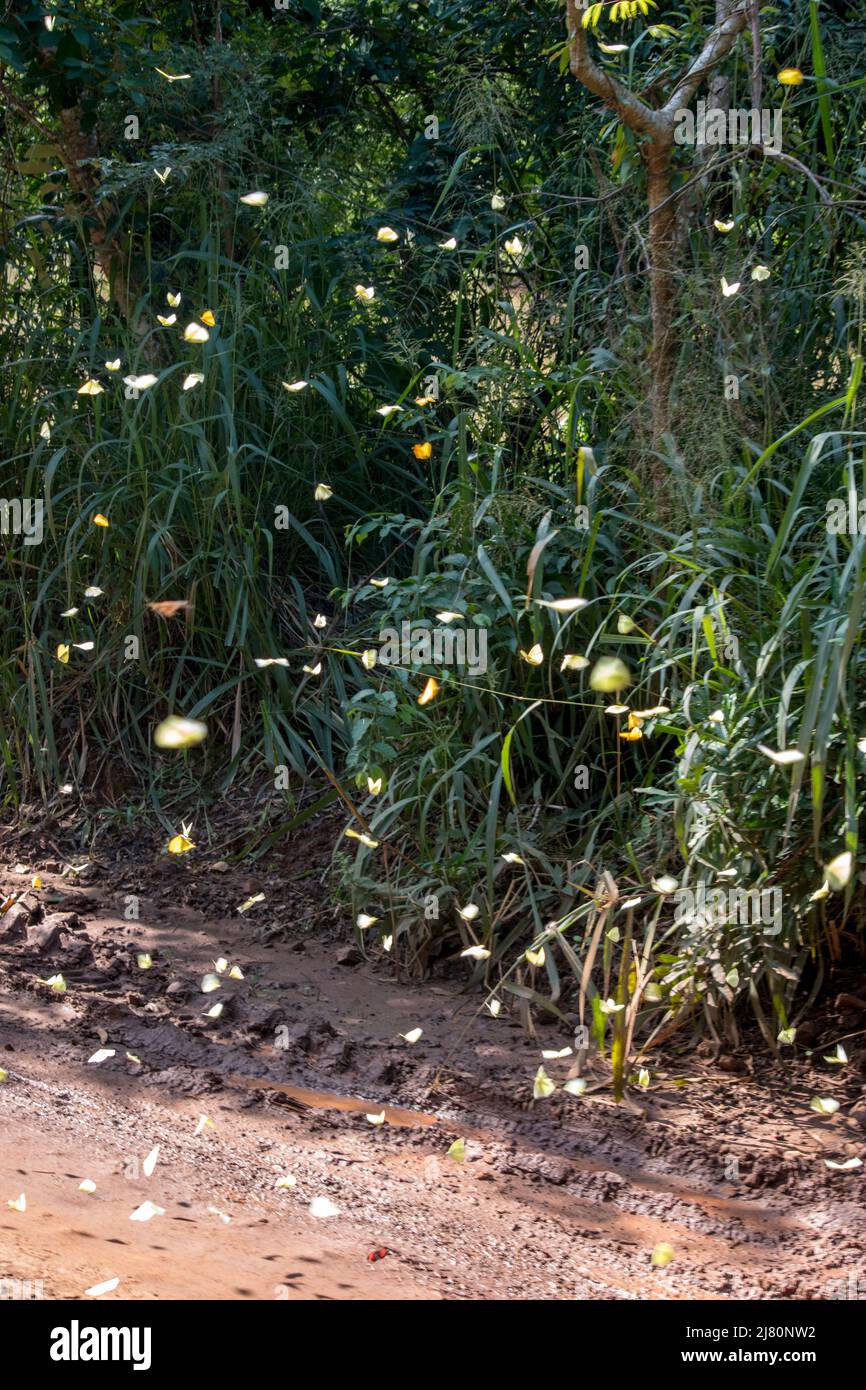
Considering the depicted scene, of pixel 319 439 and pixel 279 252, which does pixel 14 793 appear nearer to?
pixel 319 439

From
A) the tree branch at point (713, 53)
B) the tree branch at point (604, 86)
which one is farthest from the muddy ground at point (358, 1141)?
the tree branch at point (713, 53)

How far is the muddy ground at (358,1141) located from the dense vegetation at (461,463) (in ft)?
0.64

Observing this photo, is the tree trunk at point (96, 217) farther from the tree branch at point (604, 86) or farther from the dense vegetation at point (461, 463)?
the tree branch at point (604, 86)

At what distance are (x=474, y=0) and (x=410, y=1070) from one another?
12.1 ft

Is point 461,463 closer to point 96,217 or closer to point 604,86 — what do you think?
point 604,86

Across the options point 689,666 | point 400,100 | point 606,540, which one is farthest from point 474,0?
point 689,666

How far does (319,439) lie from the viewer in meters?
4.38

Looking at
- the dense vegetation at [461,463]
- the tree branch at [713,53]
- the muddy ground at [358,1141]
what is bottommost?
the muddy ground at [358,1141]

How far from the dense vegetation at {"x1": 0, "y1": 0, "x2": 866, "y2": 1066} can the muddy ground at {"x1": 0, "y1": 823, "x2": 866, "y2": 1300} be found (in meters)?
0.19

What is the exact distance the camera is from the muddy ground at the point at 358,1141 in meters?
2.11

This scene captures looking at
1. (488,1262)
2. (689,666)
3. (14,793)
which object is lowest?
(488,1262)

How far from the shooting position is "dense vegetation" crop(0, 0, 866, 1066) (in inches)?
114

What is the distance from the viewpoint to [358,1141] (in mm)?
2598

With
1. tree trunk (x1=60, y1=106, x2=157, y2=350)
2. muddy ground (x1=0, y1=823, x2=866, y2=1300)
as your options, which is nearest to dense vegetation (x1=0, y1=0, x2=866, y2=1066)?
tree trunk (x1=60, y1=106, x2=157, y2=350)
